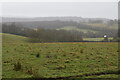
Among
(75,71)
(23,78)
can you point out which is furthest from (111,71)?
(23,78)

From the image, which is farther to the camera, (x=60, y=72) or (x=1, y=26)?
(x=1, y=26)

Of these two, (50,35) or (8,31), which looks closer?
(50,35)

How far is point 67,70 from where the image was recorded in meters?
9.25

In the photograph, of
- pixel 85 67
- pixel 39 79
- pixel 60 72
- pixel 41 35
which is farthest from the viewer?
pixel 41 35

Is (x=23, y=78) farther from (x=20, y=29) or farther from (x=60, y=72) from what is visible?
(x=20, y=29)

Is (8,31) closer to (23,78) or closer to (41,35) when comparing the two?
(41,35)

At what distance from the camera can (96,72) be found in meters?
8.91

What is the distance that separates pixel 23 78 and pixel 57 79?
1.51 meters

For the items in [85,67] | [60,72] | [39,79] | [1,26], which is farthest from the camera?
[1,26]

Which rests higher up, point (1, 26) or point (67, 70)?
point (1, 26)

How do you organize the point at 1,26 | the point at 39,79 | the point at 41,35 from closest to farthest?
1. the point at 39,79
2. the point at 41,35
3. the point at 1,26

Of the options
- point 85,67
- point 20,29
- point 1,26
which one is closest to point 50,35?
point 20,29

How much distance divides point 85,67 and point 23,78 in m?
3.73

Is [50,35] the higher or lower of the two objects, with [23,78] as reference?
higher
